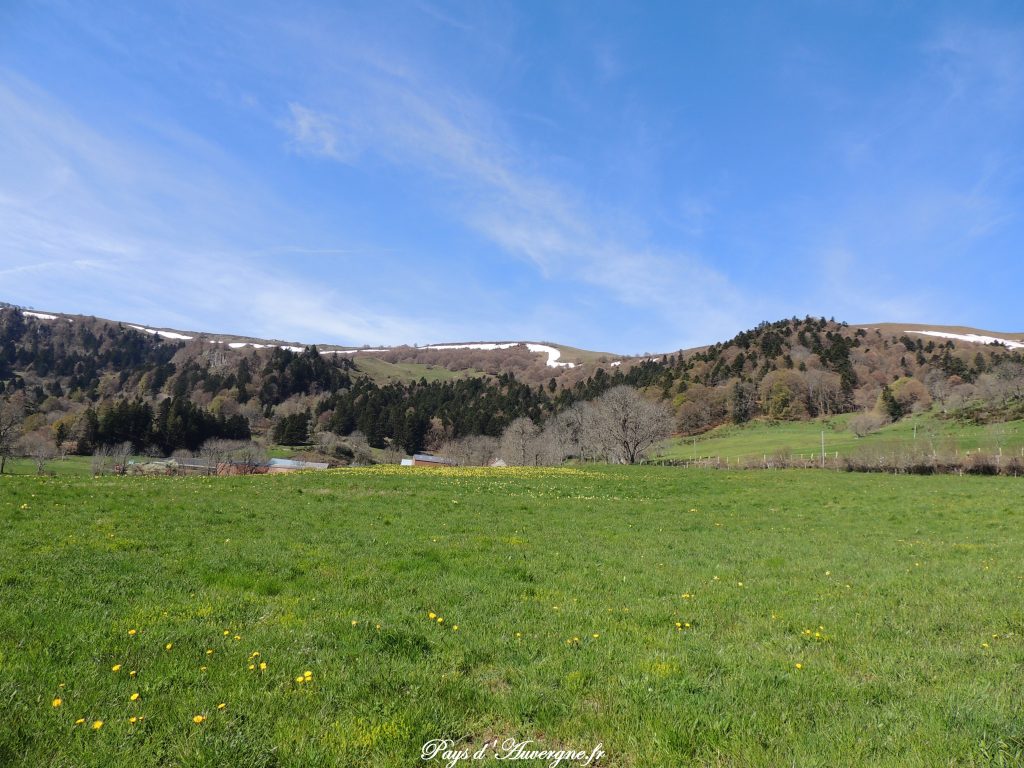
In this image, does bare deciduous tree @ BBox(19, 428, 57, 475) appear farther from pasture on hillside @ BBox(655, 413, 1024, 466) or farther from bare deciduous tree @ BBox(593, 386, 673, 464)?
pasture on hillside @ BBox(655, 413, 1024, 466)

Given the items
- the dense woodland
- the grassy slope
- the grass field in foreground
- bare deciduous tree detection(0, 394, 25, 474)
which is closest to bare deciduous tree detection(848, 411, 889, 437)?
the dense woodland

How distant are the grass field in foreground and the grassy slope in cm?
5952

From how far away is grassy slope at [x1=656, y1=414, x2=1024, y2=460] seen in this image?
6544 cm

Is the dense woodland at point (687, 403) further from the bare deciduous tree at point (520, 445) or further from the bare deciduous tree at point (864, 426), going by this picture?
the bare deciduous tree at point (520, 445)

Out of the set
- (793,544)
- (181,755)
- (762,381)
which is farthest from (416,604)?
(762,381)

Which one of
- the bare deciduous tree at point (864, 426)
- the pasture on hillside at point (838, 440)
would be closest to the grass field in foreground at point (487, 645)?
the pasture on hillside at point (838, 440)

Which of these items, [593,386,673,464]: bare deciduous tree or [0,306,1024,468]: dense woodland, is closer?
[593,386,673,464]: bare deciduous tree

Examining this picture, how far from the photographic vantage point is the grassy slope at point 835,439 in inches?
2576

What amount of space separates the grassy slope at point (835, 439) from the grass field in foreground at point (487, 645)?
195 feet

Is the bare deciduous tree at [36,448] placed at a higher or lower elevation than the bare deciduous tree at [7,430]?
lower

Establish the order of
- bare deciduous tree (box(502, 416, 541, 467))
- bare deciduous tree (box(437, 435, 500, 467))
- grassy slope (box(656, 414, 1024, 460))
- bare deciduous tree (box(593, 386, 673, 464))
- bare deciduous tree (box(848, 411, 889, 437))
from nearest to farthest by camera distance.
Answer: grassy slope (box(656, 414, 1024, 460)) < bare deciduous tree (box(593, 386, 673, 464)) < bare deciduous tree (box(848, 411, 889, 437)) < bare deciduous tree (box(502, 416, 541, 467)) < bare deciduous tree (box(437, 435, 500, 467))

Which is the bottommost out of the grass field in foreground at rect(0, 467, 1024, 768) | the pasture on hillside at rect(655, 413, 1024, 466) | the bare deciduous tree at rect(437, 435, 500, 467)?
the bare deciduous tree at rect(437, 435, 500, 467)

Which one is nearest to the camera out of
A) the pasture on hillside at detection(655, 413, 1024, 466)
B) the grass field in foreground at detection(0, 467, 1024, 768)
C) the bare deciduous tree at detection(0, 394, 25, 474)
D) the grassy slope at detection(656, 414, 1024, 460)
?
the grass field in foreground at detection(0, 467, 1024, 768)

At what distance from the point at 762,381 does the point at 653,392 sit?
32856 millimetres
